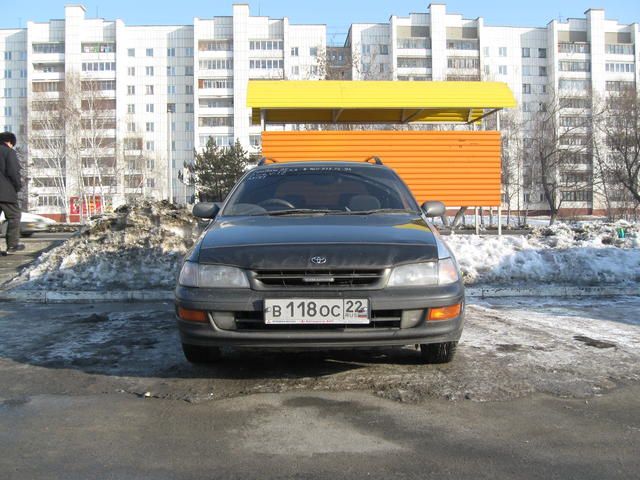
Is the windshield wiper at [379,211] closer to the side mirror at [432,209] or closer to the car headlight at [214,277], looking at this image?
the side mirror at [432,209]

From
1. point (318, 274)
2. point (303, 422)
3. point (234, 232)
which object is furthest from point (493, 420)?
point (234, 232)

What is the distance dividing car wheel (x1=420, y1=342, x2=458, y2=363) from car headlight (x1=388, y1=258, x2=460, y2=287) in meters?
0.57

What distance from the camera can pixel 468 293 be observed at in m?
7.55

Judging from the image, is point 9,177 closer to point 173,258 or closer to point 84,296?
point 84,296

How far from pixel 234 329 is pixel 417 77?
74.0m

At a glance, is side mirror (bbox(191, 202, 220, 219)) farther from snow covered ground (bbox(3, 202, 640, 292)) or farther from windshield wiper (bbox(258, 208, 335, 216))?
snow covered ground (bbox(3, 202, 640, 292))

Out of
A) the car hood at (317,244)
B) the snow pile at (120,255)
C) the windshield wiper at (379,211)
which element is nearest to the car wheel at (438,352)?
the car hood at (317,244)

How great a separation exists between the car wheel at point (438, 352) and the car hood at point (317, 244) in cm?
74

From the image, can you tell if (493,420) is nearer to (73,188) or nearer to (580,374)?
(580,374)

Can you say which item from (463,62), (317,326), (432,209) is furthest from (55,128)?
(317,326)

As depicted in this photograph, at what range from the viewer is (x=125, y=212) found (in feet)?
31.9

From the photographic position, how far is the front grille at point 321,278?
3391 millimetres

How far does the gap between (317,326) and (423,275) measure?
2.48ft

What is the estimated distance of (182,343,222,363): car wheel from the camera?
3943 millimetres
